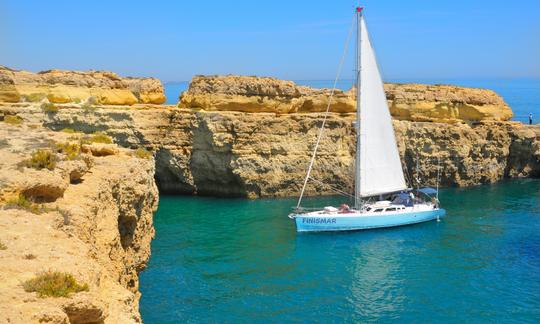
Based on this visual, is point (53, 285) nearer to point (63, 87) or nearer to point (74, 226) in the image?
point (74, 226)


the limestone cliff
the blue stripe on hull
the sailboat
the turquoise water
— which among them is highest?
the limestone cliff

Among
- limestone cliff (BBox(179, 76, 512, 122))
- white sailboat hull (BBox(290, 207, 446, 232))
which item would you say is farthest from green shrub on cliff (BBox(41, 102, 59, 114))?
white sailboat hull (BBox(290, 207, 446, 232))

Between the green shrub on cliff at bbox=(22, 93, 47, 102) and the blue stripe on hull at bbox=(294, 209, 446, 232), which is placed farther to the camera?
the green shrub on cliff at bbox=(22, 93, 47, 102)

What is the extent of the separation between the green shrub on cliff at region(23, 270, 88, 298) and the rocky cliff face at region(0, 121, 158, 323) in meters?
0.12

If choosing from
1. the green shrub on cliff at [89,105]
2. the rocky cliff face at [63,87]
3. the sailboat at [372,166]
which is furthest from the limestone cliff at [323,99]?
the sailboat at [372,166]

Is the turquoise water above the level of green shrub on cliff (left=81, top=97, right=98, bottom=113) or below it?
below

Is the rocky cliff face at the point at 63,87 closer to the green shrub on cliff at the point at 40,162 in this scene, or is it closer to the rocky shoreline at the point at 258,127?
the rocky shoreline at the point at 258,127

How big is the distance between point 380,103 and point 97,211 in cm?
2928

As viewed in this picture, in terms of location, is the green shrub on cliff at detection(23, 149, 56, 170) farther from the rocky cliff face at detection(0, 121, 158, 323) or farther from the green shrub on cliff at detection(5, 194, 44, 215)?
the green shrub on cliff at detection(5, 194, 44, 215)

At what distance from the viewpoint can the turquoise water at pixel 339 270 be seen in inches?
867

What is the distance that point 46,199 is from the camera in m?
11.9

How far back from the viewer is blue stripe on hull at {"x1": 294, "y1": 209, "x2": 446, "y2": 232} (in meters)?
34.6

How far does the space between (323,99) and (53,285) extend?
42.8 meters

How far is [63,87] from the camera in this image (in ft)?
151
